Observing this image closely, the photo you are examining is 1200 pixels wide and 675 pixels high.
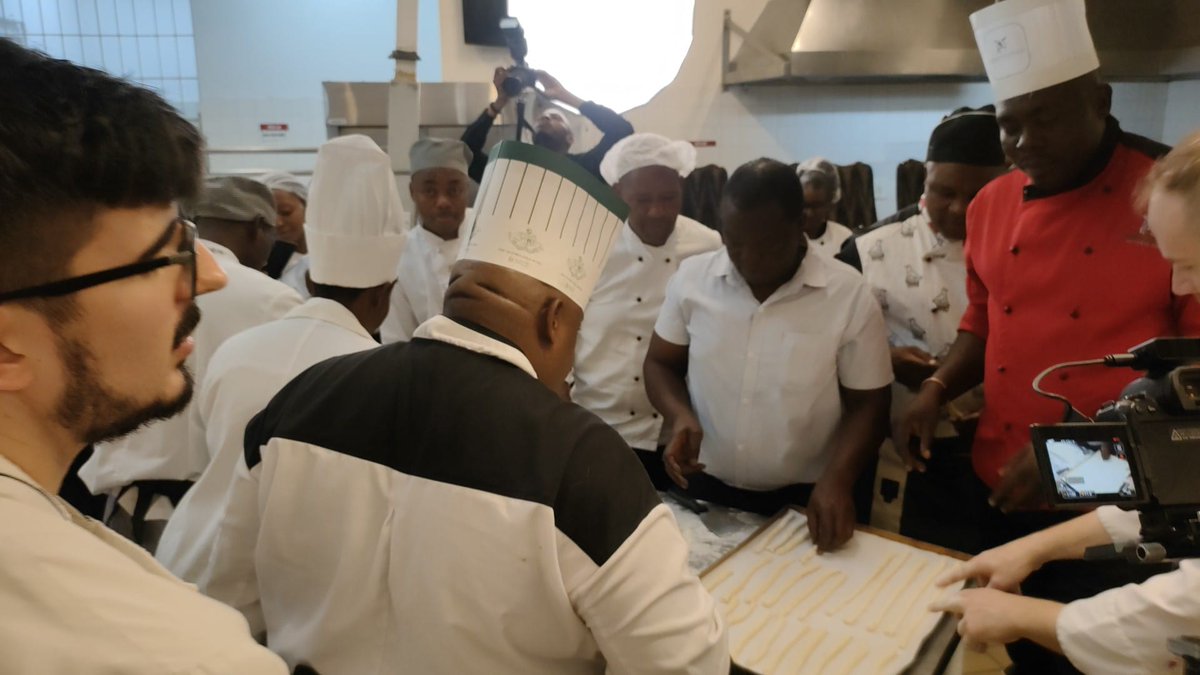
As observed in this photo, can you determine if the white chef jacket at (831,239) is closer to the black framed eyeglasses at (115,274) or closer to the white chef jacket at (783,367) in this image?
the white chef jacket at (783,367)

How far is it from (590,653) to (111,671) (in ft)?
1.56

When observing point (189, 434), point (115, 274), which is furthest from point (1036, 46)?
point (189, 434)

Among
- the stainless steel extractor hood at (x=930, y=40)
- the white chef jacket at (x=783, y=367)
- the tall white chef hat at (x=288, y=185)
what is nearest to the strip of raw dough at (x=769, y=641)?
the white chef jacket at (x=783, y=367)

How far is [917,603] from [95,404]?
115cm

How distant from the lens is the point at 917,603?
1.17m

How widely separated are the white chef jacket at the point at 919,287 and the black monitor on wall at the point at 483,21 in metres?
3.14

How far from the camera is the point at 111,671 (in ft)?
1.48

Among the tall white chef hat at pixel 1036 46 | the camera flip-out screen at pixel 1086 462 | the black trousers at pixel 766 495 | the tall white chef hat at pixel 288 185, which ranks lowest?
the black trousers at pixel 766 495

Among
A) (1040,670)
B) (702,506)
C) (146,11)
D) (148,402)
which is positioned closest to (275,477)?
(148,402)

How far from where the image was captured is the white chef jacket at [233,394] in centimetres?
122

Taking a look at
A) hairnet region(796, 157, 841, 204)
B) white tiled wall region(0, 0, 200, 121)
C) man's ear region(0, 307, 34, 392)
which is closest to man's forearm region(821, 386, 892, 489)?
man's ear region(0, 307, 34, 392)

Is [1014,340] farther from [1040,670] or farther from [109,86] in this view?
[109,86]

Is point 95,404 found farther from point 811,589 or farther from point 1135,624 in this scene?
point 1135,624

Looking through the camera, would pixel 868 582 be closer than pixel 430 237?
Yes
